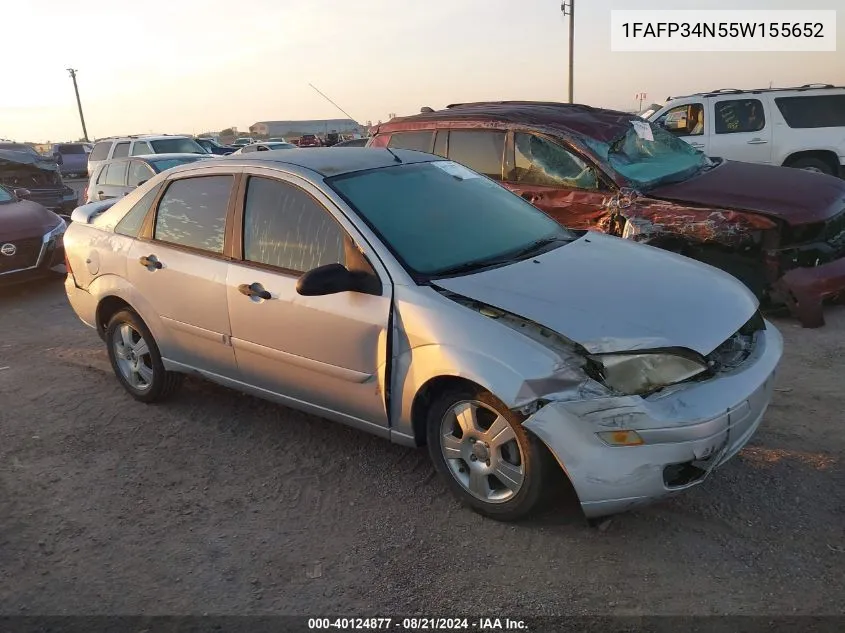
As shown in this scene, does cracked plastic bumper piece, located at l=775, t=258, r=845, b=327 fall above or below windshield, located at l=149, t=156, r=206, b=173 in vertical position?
below

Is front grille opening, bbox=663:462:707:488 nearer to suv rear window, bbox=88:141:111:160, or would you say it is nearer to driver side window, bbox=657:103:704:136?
driver side window, bbox=657:103:704:136

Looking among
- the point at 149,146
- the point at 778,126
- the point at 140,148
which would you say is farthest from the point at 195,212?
the point at 140,148

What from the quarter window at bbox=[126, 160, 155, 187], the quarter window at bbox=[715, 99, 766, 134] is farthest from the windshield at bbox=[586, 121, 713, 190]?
the quarter window at bbox=[126, 160, 155, 187]

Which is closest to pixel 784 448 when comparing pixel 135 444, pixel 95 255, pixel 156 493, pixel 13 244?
pixel 156 493

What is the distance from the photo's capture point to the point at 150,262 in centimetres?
429

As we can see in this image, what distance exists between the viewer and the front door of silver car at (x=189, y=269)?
3.94 meters

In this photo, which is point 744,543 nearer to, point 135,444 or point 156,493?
point 156,493

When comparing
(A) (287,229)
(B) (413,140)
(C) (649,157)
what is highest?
(B) (413,140)

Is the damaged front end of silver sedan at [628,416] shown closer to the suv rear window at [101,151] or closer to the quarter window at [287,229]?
the quarter window at [287,229]

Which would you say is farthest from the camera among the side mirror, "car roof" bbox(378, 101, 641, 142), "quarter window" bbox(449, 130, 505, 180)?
"quarter window" bbox(449, 130, 505, 180)

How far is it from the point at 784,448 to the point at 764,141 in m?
7.95

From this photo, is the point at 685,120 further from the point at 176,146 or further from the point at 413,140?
the point at 176,146

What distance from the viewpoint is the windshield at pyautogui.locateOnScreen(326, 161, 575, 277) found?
133 inches

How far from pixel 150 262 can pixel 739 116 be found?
910 cm
